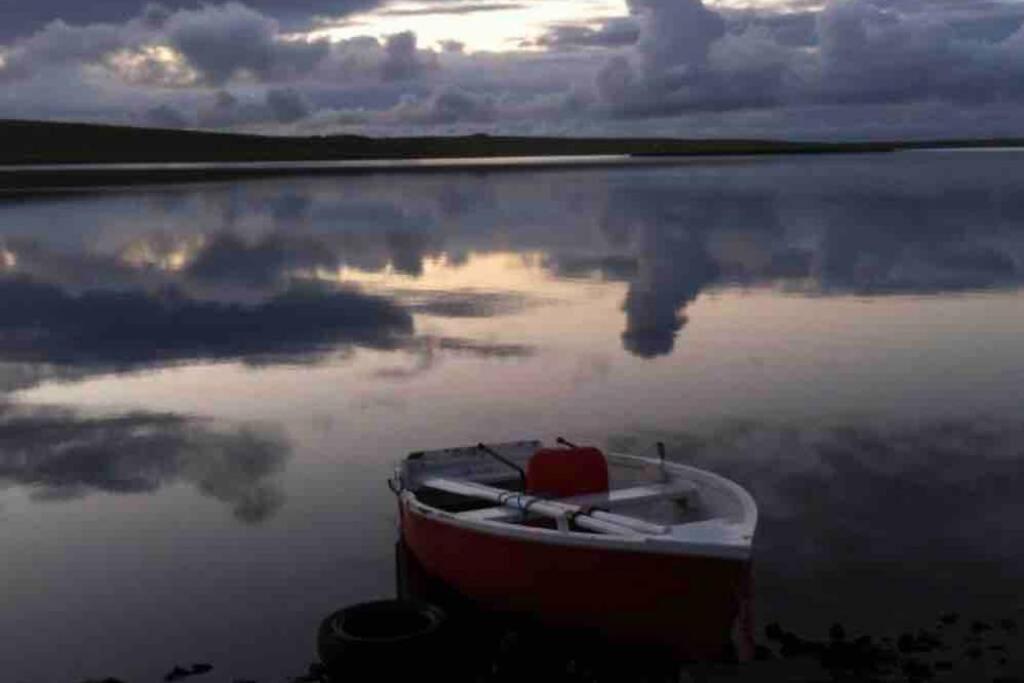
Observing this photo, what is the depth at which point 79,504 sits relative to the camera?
15602mm

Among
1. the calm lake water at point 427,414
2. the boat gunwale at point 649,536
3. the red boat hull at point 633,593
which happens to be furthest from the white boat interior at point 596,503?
the calm lake water at point 427,414

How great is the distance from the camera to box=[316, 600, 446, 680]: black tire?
10.1m

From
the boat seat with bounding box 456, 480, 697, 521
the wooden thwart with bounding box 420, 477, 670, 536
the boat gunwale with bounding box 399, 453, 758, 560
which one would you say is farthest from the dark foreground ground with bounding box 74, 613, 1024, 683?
the boat seat with bounding box 456, 480, 697, 521

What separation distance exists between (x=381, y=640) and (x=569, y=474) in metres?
3.45

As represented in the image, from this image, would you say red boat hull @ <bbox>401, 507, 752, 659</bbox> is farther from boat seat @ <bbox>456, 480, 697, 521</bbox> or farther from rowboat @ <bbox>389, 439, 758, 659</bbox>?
boat seat @ <bbox>456, 480, 697, 521</bbox>

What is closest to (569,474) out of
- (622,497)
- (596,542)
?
(622,497)

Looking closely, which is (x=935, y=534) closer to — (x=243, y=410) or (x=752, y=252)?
(x=243, y=410)

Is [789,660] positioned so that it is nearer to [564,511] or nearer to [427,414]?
[564,511]

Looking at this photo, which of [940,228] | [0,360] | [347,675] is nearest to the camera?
[347,675]

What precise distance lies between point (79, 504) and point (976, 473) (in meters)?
10.7

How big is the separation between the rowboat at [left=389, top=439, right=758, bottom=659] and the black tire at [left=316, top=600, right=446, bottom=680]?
1.04 meters

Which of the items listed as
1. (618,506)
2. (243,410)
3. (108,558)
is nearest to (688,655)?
(618,506)

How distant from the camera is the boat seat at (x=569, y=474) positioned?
1307 centimetres

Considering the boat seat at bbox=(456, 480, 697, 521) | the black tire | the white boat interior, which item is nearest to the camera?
the black tire
